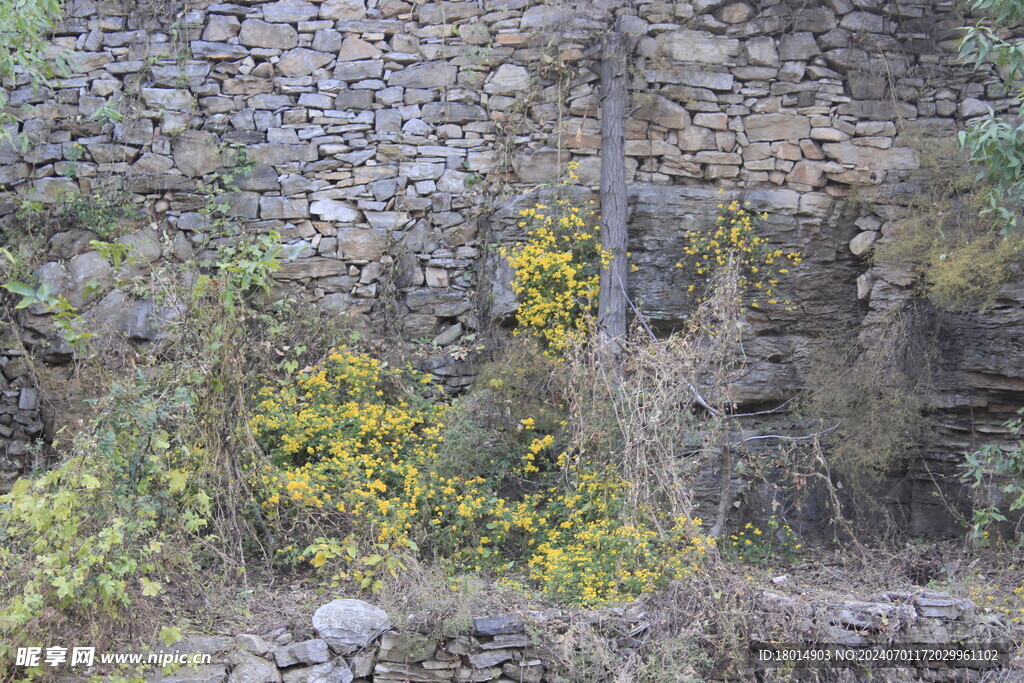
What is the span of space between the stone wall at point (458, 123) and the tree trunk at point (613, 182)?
18 centimetres

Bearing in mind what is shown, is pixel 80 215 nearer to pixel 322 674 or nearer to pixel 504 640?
pixel 322 674

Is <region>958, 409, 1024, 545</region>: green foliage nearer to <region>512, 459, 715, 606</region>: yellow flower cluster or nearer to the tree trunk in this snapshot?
<region>512, 459, 715, 606</region>: yellow flower cluster

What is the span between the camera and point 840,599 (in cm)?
461

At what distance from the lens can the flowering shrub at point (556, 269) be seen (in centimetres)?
625

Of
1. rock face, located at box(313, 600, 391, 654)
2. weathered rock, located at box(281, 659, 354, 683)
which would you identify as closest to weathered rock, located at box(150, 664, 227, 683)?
weathered rock, located at box(281, 659, 354, 683)

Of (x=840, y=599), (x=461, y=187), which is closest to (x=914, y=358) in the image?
(x=840, y=599)

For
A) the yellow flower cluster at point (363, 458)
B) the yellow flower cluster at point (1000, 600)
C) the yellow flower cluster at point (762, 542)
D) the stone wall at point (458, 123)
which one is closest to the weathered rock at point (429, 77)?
the stone wall at point (458, 123)

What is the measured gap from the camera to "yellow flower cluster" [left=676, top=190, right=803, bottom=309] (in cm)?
650

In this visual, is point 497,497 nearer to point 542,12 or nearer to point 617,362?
point 617,362

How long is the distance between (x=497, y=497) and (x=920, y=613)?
2471 mm

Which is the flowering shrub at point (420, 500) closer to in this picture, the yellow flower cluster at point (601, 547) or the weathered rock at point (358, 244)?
the yellow flower cluster at point (601, 547)

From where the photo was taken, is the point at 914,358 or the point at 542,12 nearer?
the point at 914,358

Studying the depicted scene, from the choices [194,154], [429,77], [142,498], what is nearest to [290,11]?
[429,77]

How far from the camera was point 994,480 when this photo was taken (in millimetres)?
5695
